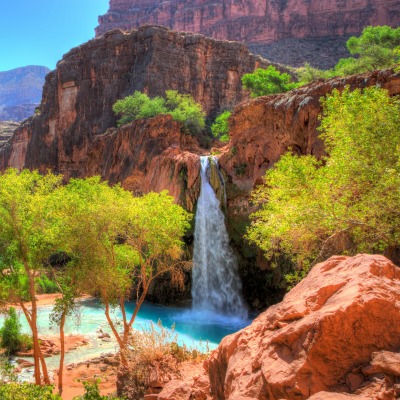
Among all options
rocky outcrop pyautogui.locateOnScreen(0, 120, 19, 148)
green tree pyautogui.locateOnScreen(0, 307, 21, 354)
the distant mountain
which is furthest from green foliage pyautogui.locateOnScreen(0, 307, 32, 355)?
the distant mountain

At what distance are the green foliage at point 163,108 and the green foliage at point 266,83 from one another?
5.18m

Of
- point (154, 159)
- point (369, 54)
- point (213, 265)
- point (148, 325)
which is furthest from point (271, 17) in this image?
point (148, 325)

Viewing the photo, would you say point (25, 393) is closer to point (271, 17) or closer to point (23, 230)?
point (23, 230)

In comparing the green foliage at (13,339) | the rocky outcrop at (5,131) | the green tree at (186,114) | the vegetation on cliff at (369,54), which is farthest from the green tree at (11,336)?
the rocky outcrop at (5,131)

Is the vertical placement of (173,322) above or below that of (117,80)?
below

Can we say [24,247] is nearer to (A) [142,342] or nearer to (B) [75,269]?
(B) [75,269]

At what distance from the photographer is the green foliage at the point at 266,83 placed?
35656mm

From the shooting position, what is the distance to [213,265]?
75.8 feet

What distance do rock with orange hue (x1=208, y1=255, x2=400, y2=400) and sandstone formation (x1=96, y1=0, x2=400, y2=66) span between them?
68.3m

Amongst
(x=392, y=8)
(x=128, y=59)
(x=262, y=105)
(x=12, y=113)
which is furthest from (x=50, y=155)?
(x=12, y=113)

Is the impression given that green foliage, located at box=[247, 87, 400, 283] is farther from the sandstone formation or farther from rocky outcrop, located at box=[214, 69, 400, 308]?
the sandstone formation

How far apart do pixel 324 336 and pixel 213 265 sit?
19.2 meters

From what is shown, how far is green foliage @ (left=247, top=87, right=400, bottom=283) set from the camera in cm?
823

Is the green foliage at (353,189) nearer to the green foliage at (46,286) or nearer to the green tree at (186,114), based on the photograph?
the green tree at (186,114)
